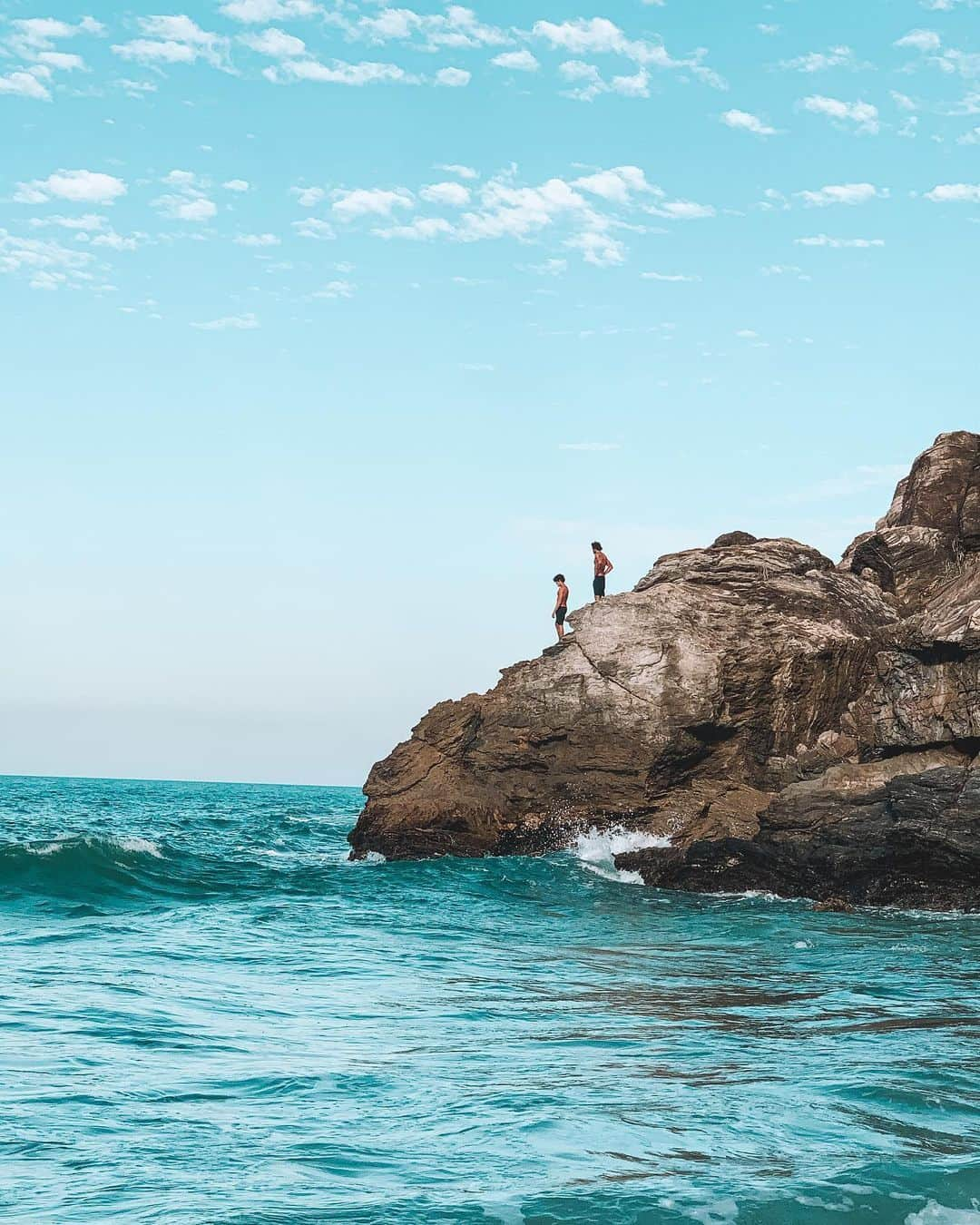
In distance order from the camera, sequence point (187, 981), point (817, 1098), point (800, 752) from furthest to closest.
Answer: point (800, 752)
point (187, 981)
point (817, 1098)

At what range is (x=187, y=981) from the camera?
46.3 feet

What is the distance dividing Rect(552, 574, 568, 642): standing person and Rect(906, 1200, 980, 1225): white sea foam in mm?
24286

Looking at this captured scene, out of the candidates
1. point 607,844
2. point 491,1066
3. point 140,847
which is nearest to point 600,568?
point 607,844

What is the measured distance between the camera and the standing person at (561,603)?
31156mm

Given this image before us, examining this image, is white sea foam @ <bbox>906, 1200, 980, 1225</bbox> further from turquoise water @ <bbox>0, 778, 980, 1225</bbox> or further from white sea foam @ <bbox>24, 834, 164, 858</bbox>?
white sea foam @ <bbox>24, 834, 164, 858</bbox>

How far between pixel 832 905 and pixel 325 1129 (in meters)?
14.3

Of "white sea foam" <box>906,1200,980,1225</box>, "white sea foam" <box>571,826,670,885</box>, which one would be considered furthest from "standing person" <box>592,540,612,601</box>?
"white sea foam" <box>906,1200,980,1225</box>

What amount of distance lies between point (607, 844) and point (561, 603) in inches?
280

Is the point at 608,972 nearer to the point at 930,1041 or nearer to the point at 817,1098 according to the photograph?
the point at 930,1041

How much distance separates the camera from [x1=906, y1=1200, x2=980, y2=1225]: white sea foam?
647cm

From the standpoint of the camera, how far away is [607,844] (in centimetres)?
2680

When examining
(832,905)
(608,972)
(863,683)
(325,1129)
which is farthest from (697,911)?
(325,1129)

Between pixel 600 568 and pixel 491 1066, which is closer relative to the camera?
pixel 491 1066

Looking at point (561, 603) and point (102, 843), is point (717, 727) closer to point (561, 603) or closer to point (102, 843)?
point (561, 603)
